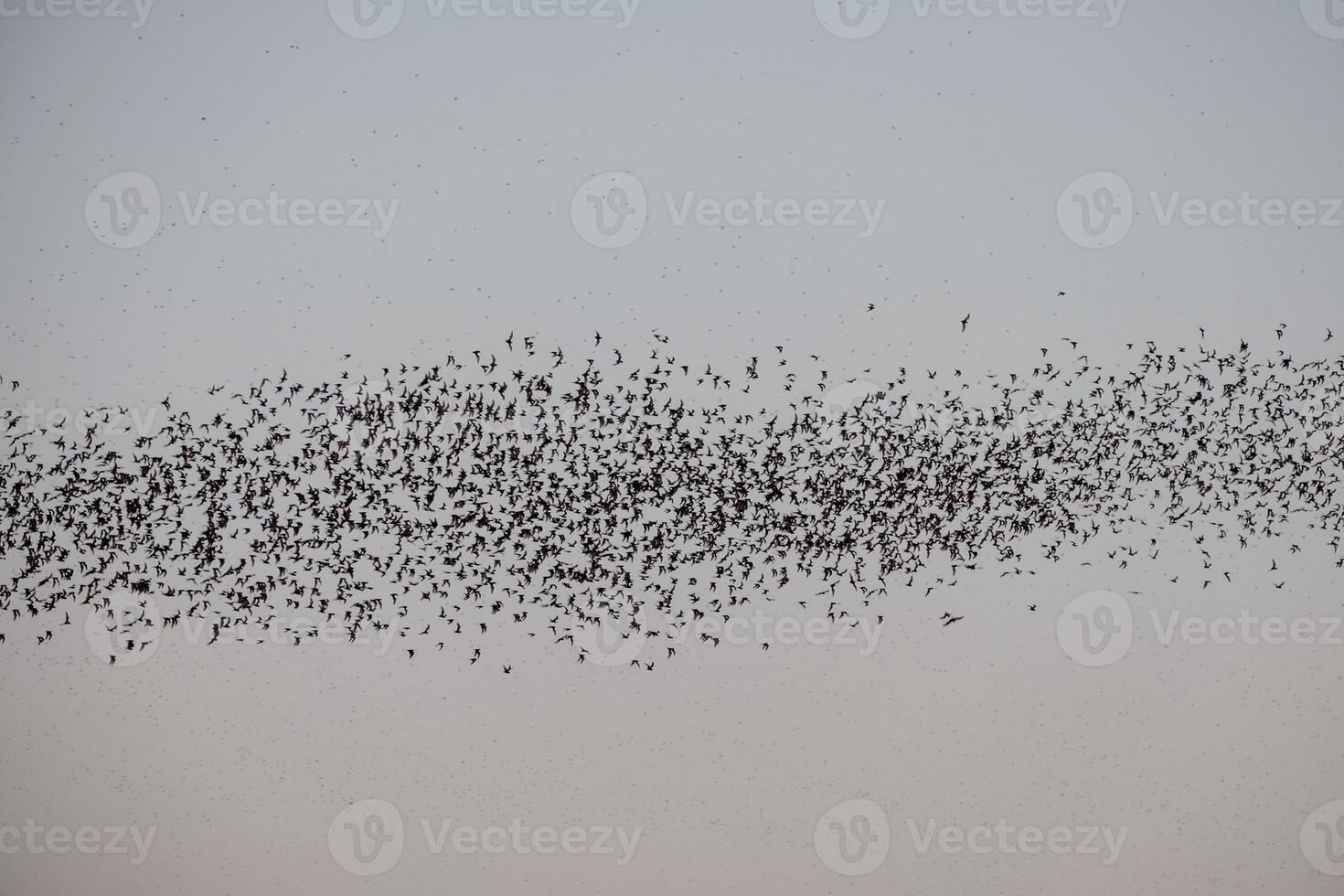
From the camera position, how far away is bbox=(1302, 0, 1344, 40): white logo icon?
2.14m

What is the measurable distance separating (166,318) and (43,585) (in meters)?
0.72

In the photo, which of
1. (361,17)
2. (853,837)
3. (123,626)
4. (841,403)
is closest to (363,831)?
(123,626)

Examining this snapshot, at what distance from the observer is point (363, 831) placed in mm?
2068

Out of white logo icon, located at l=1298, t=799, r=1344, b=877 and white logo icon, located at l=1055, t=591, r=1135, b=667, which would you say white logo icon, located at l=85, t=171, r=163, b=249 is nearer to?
white logo icon, located at l=1055, t=591, r=1135, b=667

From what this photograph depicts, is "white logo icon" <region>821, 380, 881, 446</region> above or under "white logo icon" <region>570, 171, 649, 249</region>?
under

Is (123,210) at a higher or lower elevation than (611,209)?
lower

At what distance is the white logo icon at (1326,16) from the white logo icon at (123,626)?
3304mm

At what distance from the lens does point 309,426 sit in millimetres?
2021

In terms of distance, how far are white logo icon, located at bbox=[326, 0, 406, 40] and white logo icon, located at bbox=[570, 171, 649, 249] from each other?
65 cm

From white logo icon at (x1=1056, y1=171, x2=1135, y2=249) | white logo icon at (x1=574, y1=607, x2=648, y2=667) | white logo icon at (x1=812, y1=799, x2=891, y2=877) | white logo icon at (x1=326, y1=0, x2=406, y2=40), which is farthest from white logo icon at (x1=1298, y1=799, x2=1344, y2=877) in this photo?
white logo icon at (x1=326, y1=0, x2=406, y2=40)

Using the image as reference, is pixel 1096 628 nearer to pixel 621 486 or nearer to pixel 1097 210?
pixel 1097 210

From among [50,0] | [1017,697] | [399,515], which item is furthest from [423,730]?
[50,0]

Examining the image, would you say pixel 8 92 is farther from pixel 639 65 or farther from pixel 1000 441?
pixel 1000 441

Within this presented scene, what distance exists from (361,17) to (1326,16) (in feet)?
8.16
